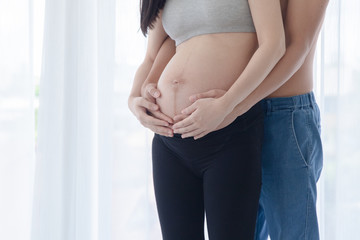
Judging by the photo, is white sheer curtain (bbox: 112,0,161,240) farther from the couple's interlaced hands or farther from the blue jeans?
the blue jeans

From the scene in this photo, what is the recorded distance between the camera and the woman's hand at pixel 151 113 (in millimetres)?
952

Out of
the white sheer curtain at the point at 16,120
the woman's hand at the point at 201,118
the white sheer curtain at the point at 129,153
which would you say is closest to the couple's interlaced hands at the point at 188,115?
the woman's hand at the point at 201,118

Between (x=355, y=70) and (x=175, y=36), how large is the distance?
2.98 ft

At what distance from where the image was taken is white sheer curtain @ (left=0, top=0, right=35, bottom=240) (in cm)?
161

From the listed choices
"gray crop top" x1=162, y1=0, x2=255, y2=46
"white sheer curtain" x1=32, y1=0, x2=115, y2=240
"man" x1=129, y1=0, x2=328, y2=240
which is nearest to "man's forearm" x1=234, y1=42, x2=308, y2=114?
"man" x1=129, y1=0, x2=328, y2=240

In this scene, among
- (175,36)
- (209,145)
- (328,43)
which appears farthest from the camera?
(328,43)

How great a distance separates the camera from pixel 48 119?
5.19 ft

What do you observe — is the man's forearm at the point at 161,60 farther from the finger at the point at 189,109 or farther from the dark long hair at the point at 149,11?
the finger at the point at 189,109

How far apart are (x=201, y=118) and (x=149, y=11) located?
40cm

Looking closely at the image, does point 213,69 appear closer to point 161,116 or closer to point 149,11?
point 161,116

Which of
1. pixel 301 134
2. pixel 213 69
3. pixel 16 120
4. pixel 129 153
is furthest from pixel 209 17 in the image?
pixel 16 120

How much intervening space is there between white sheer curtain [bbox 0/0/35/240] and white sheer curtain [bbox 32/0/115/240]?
99 mm

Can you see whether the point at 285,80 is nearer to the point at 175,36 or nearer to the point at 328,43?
the point at 175,36

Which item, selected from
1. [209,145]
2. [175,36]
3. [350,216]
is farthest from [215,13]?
[350,216]
